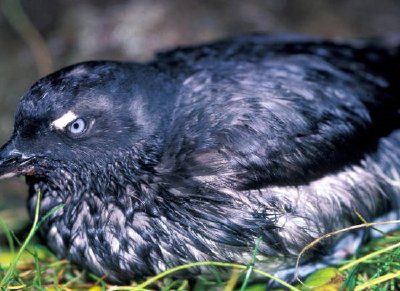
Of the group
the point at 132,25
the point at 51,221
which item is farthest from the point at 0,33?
the point at 51,221

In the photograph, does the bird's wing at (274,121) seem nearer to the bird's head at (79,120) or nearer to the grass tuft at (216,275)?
the bird's head at (79,120)

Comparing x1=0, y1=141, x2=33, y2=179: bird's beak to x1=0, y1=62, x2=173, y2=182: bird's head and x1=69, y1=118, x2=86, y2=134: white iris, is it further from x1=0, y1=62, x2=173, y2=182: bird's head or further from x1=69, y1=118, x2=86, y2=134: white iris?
x1=69, y1=118, x2=86, y2=134: white iris

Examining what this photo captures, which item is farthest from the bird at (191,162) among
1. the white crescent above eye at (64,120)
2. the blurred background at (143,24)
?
the blurred background at (143,24)

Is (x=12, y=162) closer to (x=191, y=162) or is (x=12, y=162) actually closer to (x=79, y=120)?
(x=79, y=120)

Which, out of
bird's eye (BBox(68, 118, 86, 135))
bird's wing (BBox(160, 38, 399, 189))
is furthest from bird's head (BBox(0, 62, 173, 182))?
bird's wing (BBox(160, 38, 399, 189))

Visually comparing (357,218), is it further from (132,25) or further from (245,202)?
(132,25)

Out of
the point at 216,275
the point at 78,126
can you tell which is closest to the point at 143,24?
the point at 78,126
